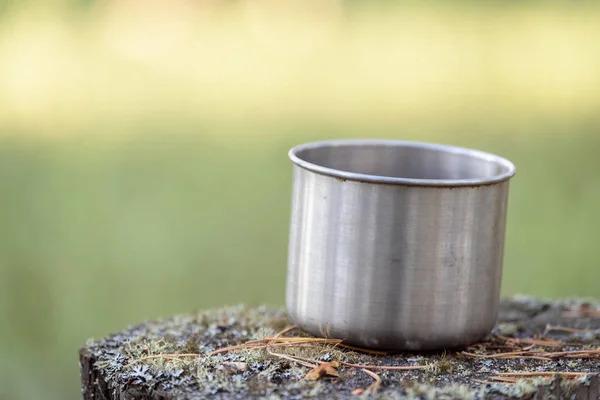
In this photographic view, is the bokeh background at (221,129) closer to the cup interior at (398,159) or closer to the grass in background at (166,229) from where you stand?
the grass in background at (166,229)

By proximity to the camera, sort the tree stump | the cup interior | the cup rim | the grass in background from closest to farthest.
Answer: the tree stump
the cup rim
the cup interior
the grass in background

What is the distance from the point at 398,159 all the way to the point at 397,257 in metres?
0.46

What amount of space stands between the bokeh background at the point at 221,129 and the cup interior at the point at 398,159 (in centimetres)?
236

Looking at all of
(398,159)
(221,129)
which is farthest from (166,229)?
(398,159)

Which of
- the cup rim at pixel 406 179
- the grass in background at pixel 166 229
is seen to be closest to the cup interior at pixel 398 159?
the cup rim at pixel 406 179

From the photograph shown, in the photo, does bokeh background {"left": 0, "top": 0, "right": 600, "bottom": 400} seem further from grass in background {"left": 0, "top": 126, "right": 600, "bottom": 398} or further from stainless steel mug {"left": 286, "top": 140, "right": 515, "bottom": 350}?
stainless steel mug {"left": 286, "top": 140, "right": 515, "bottom": 350}

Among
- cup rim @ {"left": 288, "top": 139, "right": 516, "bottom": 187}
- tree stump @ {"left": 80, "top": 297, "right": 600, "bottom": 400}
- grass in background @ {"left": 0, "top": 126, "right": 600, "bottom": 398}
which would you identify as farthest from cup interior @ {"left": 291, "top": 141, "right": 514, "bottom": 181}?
grass in background @ {"left": 0, "top": 126, "right": 600, "bottom": 398}

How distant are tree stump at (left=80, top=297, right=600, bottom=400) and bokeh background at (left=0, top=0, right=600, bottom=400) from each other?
8.01 feet

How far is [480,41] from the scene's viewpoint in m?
4.80

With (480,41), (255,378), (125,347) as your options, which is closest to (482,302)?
(255,378)

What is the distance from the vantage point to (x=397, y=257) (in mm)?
1556

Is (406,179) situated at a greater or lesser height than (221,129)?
greater

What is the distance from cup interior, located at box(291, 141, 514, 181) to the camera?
189cm

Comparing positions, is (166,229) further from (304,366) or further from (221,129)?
(304,366)
